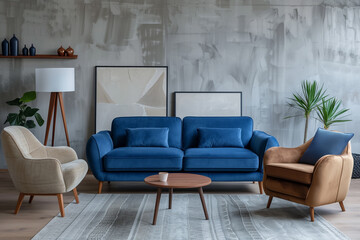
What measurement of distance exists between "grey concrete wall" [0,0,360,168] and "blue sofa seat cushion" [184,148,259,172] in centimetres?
152

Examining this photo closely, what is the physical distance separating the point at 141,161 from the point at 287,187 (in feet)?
5.52

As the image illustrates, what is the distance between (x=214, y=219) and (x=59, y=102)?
10.4 feet

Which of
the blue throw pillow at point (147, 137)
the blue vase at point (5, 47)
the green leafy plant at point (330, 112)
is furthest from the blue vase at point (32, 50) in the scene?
the green leafy plant at point (330, 112)

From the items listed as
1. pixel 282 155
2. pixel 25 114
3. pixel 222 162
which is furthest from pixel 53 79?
pixel 282 155

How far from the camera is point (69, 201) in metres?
4.59

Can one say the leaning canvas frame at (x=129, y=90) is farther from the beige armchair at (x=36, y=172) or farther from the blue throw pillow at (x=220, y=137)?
the beige armchair at (x=36, y=172)

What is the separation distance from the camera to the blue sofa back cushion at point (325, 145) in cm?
425

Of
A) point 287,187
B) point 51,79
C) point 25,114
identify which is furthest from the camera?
point 25,114

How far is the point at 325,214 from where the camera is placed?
4.14 m

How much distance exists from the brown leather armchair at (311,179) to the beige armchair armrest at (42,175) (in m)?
2.06

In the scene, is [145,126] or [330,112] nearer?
[145,126]

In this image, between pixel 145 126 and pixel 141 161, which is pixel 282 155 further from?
pixel 145 126

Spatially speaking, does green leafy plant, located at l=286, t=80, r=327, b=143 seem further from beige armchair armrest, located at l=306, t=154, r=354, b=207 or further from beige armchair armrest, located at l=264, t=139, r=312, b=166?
beige armchair armrest, located at l=306, t=154, r=354, b=207

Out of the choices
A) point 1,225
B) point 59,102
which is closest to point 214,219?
point 1,225
